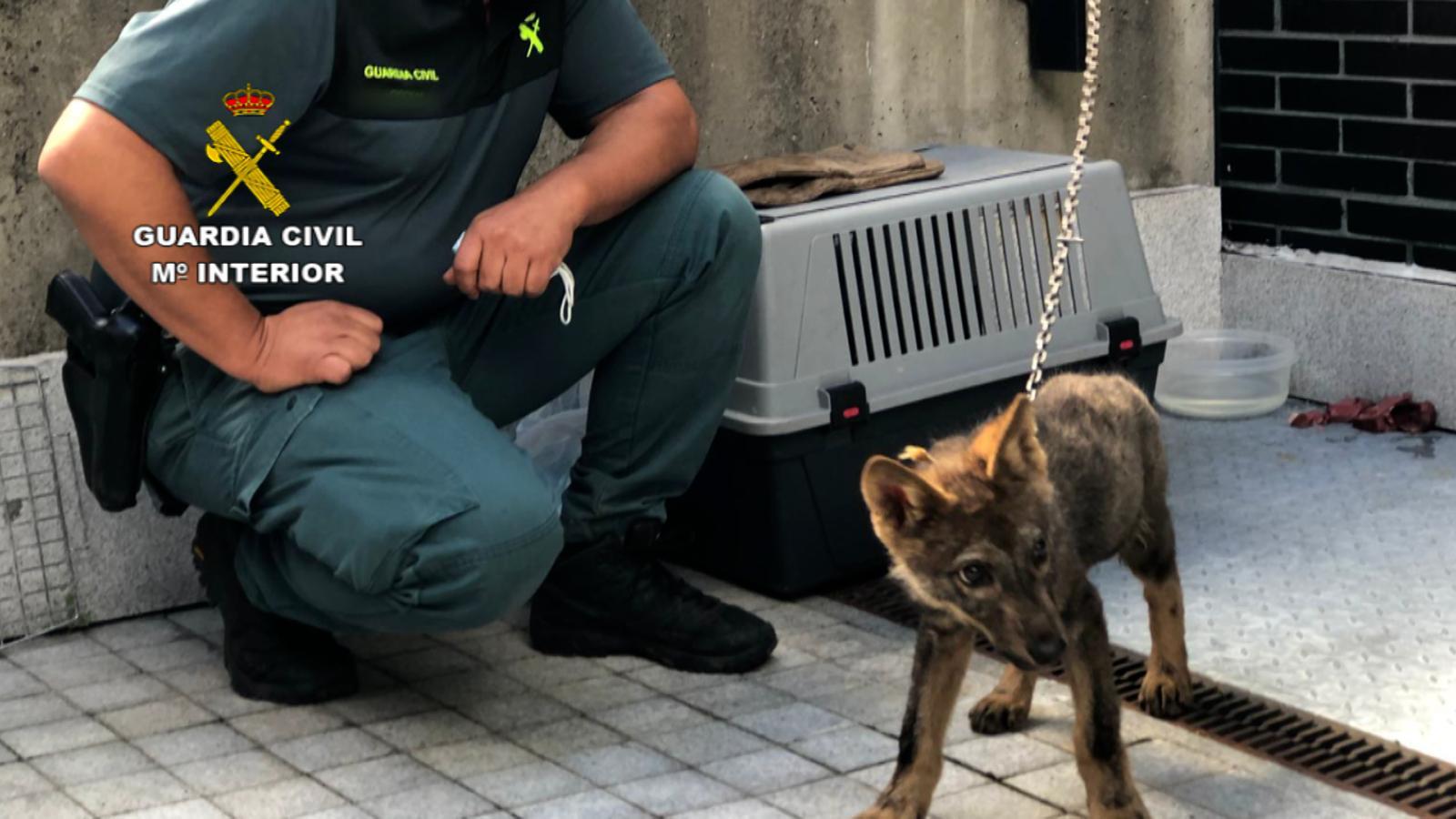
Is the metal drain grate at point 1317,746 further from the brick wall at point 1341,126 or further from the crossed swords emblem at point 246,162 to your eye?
the brick wall at point 1341,126

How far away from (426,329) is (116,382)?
535 mm

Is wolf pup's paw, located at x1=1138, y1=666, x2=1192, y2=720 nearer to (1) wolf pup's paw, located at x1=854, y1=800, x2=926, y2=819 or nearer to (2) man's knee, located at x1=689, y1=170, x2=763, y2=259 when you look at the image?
(1) wolf pup's paw, located at x1=854, y1=800, x2=926, y2=819

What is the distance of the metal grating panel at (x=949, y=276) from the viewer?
3.87 m

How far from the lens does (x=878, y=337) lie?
3891 mm

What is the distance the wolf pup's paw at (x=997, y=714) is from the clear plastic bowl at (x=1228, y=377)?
1.97m

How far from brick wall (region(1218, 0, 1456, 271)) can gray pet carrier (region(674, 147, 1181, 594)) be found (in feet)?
3.26

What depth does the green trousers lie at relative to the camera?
3.11 m

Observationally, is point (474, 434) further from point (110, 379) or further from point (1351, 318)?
point (1351, 318)

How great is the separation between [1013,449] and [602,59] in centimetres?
130

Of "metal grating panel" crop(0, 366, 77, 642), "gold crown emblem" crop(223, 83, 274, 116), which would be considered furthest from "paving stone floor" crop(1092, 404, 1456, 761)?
"metal grating panel" crop(0, 366, 77, 642)

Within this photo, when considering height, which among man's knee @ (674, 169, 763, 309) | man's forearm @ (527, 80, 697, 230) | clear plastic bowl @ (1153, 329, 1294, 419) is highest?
man's forearm @ (527, 80, 697, 230)

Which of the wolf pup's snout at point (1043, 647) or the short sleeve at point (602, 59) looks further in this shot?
the short sleeve at point (602, 59)

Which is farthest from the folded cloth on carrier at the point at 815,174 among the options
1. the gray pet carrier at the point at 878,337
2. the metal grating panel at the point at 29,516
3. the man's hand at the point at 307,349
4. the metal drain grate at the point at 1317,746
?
the metal grating panel at the point at 29,516

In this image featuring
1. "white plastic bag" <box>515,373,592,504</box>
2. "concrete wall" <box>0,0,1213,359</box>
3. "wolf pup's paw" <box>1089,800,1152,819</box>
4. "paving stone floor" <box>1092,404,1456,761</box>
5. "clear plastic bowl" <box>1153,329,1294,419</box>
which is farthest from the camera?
"clear plastic bowl" <box>1153,329,1294,419</box>
